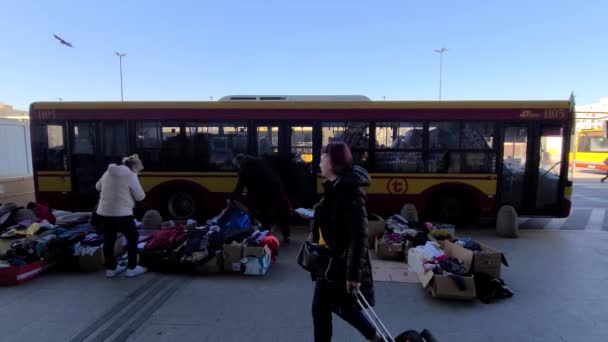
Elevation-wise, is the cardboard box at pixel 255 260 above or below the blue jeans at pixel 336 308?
below

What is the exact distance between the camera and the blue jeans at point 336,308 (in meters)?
2.84

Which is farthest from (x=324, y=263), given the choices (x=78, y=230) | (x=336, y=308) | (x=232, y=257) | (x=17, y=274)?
(x=78, y=230)

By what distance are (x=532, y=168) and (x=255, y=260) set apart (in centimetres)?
647

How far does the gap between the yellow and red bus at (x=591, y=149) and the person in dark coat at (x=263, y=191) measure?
2598 centimetres

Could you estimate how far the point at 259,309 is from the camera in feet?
13.8

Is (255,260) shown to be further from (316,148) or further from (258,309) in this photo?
(316,148)

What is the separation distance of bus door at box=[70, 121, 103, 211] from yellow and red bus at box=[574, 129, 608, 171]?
28.5 m

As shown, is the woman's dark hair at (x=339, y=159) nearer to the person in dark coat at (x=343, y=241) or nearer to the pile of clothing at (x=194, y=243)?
the person in dark coat at (x=343, y=241)

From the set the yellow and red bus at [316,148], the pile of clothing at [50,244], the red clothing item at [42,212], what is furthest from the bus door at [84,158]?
the pile of clothing at [50,244]

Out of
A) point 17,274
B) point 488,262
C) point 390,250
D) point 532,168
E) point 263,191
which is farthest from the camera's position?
point 532,168

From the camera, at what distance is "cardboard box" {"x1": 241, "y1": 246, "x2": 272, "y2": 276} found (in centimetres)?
525

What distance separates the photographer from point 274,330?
373cm

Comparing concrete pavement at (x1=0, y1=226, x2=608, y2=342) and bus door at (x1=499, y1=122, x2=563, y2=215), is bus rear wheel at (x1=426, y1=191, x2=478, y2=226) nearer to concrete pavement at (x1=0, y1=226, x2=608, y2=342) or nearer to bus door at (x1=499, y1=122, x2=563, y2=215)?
bus door at (x1=499, y1=122, x2=563, y2=215)

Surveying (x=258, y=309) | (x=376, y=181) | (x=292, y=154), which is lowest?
(x=258, y=309)
